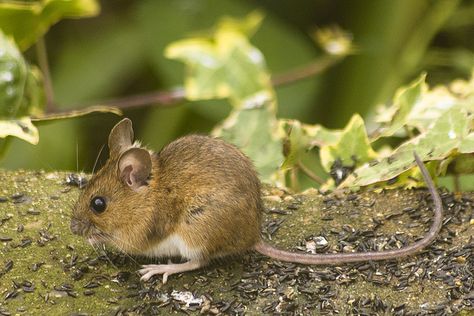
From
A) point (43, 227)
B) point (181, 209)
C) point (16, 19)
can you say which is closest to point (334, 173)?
point (181, 209)

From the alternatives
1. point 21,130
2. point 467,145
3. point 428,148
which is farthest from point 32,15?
point 467,145

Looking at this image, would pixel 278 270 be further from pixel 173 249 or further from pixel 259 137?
pixel 259 137

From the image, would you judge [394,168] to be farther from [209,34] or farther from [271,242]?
[209,34]

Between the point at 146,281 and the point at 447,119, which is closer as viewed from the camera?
the point at 146,281

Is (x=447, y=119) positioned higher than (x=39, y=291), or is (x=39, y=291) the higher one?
(x=447, y=119)

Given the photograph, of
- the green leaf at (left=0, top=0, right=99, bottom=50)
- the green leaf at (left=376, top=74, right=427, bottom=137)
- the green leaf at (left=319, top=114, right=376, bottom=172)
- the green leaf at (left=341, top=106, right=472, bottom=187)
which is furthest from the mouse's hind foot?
the green leaf at (left=0, top=0, right=99, bottom=50)

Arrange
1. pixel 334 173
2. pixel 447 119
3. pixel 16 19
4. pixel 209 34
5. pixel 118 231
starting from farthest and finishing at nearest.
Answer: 1. pixel 209 34
2. pixel 16 19
3. pixel 334 173
4. pixel 447 119
5. pixel 118 231

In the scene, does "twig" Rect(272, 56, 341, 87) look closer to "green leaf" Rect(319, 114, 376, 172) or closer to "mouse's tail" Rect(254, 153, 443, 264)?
"green leaf" Rect(319, 114, 376, 172)
